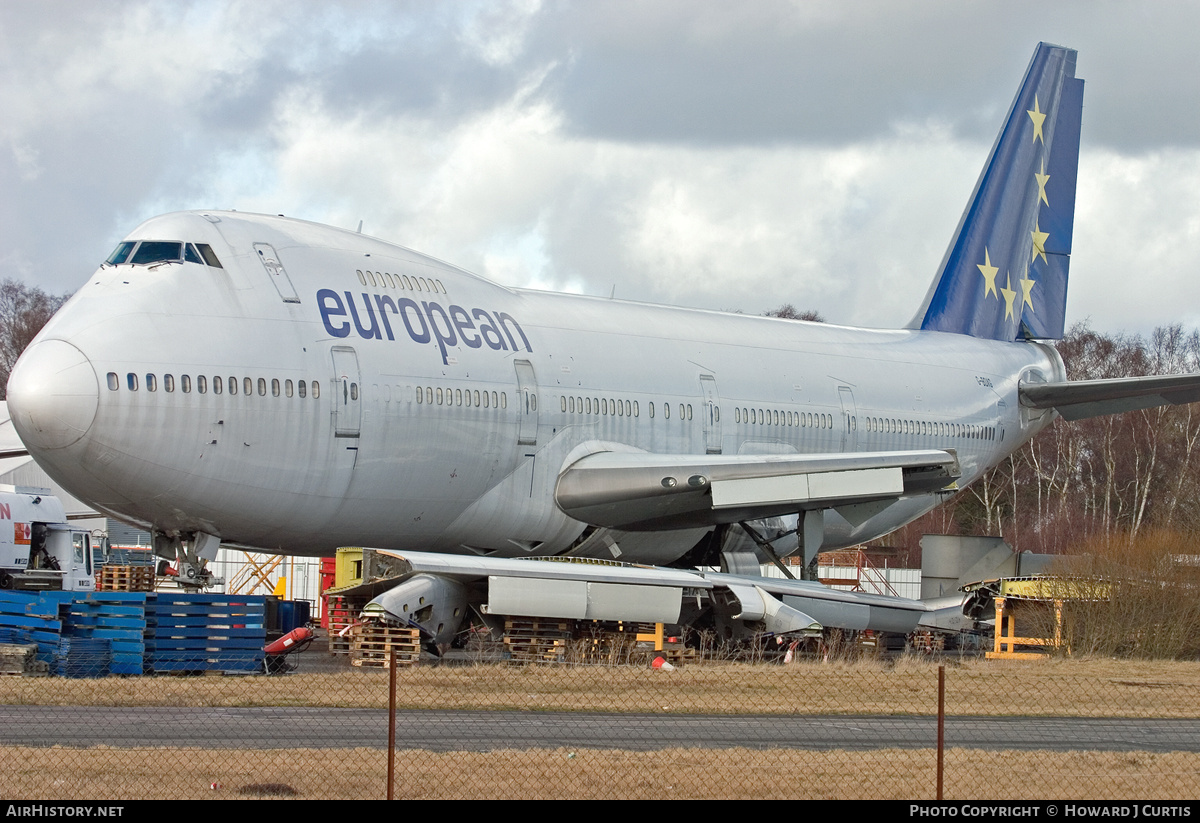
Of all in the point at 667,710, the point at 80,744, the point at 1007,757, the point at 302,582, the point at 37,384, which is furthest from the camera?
the point at 302,582

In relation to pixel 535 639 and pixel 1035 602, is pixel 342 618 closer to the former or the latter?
pixel 535 639

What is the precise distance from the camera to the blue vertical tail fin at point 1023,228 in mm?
35719

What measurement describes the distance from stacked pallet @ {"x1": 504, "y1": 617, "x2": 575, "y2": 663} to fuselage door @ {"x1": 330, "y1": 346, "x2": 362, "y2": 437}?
3.37 metres

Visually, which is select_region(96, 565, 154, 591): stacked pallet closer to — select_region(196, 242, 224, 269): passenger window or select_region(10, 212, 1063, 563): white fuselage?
select_region(10, 212, 1063, 563): white fuselage

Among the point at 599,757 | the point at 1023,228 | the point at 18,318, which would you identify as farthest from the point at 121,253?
the point at 18,318

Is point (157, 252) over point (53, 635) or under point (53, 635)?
over

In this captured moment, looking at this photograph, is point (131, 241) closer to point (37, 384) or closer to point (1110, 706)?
point (37, 384)

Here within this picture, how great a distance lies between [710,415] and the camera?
2689 centimetres

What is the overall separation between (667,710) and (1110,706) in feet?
18.7

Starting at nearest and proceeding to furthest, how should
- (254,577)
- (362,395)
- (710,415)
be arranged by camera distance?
A: (362,395)
(710,415)
(254,577)

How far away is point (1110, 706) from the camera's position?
60.4 feet

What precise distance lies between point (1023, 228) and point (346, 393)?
69.6 feet

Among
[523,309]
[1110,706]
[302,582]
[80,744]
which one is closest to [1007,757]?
[1110,706]
